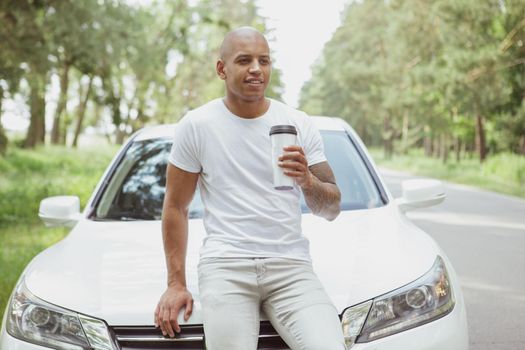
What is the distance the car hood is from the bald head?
3.04 ft

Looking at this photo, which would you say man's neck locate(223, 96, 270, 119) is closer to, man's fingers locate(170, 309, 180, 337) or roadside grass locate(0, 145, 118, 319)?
man's fingers locate(170, 309, 180, 337)

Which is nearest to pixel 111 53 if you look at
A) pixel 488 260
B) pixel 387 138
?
pixel 488 260

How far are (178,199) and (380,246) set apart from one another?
40.3 inches

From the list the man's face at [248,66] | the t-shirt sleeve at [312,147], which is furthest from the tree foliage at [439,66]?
the man's face at [248,66]

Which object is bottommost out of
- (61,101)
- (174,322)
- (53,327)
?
(53,327)

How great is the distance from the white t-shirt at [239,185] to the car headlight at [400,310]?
30 cm

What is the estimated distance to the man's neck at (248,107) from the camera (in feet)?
8.51

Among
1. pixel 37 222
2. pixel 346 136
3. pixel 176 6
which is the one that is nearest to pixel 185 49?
pixel 176 6

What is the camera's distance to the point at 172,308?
2.49 metres

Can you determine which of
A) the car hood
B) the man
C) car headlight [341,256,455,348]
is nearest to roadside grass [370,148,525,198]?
the car hood

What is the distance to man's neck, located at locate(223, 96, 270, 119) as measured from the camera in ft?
8.51

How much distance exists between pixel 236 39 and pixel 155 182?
204 cm

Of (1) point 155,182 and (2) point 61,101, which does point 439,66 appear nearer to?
(2) point 61,101

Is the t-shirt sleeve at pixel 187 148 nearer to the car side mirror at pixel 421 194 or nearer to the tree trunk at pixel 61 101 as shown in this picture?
the car side mirror at pixel 421 194
